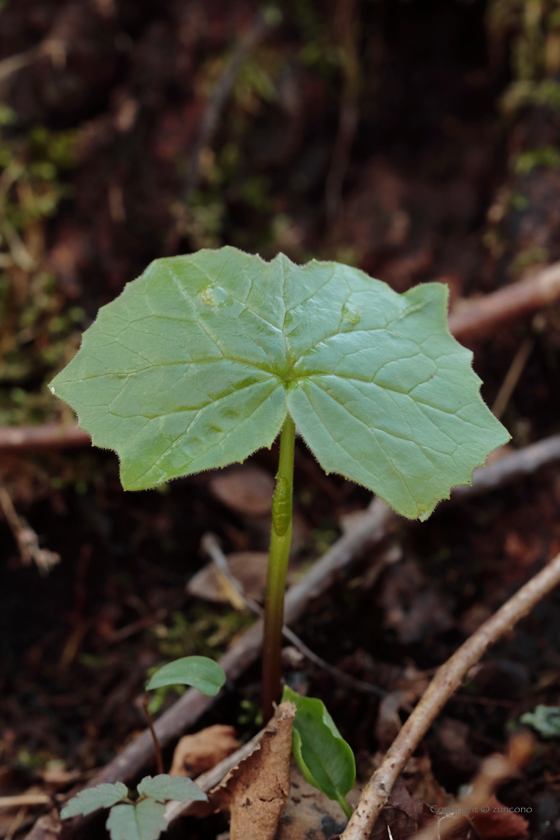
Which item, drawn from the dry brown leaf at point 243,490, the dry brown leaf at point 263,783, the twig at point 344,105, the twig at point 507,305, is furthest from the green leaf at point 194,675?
the twig at point 344,105

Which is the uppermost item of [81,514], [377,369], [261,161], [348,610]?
[261,161]

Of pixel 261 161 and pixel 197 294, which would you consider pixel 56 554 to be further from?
pixel 261 161

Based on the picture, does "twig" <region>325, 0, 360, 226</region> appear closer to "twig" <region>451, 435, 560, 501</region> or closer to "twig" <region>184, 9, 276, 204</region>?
"twig" <region>184, 9, 276, 204</region>

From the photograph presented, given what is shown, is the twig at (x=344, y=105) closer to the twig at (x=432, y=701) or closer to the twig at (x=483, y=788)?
the twig at (x=432, y=701)

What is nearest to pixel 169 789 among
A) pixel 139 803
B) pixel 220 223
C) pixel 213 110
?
pixel 139 803

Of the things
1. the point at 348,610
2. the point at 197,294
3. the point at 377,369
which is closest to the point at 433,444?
the point at 377,369

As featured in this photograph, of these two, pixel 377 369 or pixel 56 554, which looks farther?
pixel 56 554

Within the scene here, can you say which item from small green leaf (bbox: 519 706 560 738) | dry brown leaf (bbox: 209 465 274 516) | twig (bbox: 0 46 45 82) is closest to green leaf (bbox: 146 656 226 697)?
small green leaf (bbox: 519 706 560 738)
